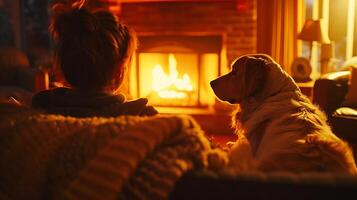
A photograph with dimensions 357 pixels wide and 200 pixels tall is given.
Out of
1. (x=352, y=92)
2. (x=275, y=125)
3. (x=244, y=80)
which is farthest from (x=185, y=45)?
(x=275, y=125)

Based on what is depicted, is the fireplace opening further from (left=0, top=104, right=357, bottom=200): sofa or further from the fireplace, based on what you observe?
(left=0, top=104, right=357, bottom=200): sofa

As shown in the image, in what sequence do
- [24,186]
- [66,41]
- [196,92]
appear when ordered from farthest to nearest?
[196,92] < [66,41] < [24,186]

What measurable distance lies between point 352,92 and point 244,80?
1.52 m

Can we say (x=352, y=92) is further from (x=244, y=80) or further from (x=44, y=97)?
(x=44, y=97)

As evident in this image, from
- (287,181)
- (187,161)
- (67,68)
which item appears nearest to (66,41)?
(67,68)

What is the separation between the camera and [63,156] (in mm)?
744

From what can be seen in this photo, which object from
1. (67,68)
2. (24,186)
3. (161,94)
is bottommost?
(161,94)

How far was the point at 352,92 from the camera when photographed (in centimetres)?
312

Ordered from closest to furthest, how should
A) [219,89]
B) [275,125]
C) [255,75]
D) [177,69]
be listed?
[275,125] → [255,75] → [219,89] → [177,69]

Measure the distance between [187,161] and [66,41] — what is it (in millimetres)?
566

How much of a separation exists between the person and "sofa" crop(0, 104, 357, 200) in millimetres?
284

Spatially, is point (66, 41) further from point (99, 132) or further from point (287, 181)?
point (287, 181)

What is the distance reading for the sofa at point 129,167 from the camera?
2.18 feet

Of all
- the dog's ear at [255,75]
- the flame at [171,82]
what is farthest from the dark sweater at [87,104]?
the flame at [171,82]
